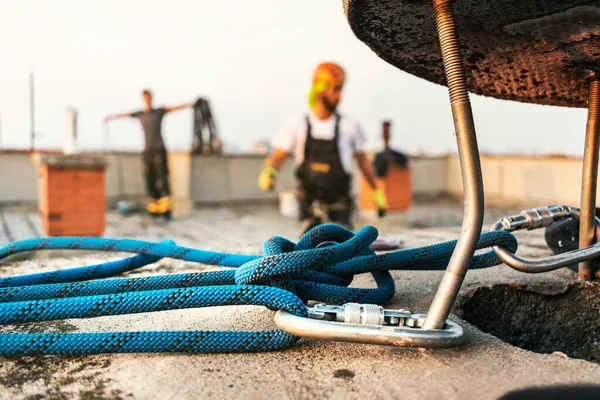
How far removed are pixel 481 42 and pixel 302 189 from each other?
299 cm

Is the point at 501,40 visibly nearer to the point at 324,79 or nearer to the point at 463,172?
the point at 463,172

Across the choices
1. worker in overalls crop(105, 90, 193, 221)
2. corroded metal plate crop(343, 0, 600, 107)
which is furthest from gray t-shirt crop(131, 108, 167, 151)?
corroded metal plate crop(343, 0, 600, 107)

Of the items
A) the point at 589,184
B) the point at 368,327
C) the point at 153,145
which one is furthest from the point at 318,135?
the point at 153,145

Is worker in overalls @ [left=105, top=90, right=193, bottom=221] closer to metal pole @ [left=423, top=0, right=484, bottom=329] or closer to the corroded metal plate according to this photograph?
the corroded metal plate

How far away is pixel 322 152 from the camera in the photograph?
4082 millimetres

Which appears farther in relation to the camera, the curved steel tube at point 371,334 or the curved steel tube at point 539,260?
the curved steel tube at point 539,260

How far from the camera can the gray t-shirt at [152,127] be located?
7797mm

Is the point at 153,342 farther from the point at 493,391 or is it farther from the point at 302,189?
the point at 302,189

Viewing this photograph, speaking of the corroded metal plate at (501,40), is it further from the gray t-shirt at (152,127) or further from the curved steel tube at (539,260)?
the gray t-shirt at (152,127)

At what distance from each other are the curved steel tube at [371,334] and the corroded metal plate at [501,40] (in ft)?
2.21

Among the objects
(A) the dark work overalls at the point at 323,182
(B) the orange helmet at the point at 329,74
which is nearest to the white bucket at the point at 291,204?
(A) the dark work overalls at the point at 323,182

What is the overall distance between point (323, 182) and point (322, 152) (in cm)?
25

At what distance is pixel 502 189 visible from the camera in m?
9.93

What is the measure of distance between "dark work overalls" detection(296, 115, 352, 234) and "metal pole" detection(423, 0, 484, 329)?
3.06 meters
